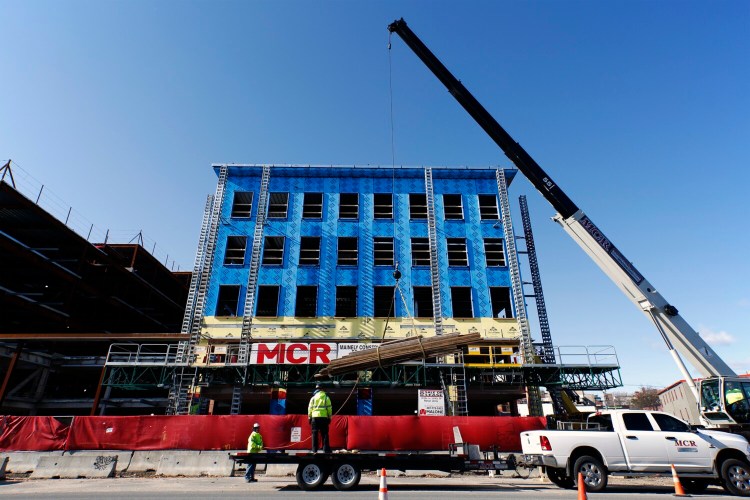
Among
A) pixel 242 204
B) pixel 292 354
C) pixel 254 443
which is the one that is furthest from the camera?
pixel 242 204

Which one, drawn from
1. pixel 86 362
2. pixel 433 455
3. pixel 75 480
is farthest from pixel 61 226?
pixel 433 455

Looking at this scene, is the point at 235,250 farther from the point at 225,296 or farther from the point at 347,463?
the point at 347,463

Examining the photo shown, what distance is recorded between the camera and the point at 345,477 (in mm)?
11367

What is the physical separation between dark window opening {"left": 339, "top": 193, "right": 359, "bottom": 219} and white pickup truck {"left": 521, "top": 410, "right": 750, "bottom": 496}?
24065mm

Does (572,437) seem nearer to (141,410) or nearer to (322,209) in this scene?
(322,209)

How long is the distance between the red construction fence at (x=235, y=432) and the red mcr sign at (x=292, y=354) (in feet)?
19.9

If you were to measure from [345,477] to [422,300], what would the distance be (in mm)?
21687

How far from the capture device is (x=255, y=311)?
29.8 metres

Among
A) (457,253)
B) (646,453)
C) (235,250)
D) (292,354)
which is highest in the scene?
(235,250)

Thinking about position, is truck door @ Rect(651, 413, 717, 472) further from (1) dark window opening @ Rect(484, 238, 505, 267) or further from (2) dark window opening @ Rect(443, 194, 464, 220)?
(2) dark window opening @ Rect(443, 194, 464, 220)

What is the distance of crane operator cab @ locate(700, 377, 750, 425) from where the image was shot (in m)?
13.2

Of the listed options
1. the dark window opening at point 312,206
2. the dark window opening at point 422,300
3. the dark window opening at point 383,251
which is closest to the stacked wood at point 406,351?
the dark window opening at point 422,300

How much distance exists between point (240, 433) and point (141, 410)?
23.5 metres

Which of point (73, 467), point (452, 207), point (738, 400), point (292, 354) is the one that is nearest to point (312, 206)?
point (452, 207)
